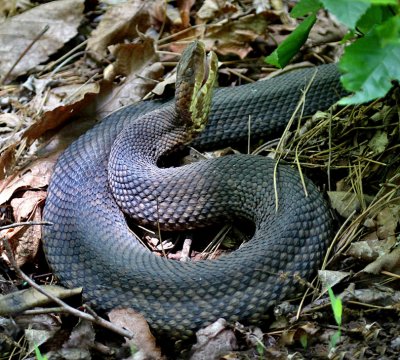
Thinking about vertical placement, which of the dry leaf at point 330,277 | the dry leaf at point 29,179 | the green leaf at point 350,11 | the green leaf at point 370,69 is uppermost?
the green leaf at point 350,11

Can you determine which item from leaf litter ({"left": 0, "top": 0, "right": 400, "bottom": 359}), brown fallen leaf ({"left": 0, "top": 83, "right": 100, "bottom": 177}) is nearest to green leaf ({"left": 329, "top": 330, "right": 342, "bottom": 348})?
leaf litter ({"left": 0, "top": 0, "right": 400, "bottom": 359})

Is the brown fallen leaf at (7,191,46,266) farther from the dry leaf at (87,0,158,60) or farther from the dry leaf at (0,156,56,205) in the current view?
the dry leaf at (87,0,158,60)

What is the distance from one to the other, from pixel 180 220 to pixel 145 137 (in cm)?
86

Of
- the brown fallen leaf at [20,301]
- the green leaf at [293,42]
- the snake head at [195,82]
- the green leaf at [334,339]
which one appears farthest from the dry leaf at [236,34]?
the green leaf at [334,339]

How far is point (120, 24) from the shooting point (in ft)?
21.6

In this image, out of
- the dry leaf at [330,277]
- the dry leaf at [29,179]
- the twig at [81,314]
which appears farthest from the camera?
the dry leaf at [29,179]

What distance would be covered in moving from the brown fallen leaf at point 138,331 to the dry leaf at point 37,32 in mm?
3377

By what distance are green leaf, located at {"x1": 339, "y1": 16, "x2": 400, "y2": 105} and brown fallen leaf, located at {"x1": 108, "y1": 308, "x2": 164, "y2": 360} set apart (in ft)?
5.81

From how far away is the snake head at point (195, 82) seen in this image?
191 inches

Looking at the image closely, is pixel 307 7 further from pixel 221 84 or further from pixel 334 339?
pixel 221 84

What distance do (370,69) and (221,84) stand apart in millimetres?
3145

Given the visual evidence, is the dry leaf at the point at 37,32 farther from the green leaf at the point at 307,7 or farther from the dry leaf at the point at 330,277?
the dry leaf at the point at 330,277

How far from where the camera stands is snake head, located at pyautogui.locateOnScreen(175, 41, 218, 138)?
16.0ft

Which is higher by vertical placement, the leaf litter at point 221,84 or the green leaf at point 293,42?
the green leaf at point 293,42
